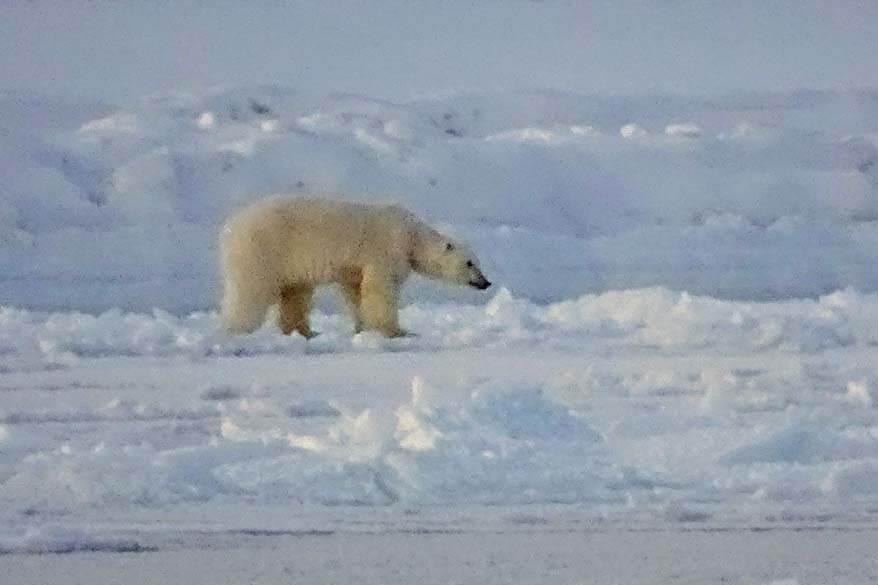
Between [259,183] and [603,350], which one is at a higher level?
[259,183]

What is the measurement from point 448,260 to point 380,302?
0.24 m

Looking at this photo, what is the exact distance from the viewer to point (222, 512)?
241cm

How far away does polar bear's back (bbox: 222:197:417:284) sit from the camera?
317cm

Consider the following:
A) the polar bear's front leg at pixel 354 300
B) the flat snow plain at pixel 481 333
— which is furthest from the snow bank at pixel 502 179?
the polar bear's front leg at pixel 354 300

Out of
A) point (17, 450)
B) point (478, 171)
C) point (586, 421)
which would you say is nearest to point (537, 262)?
point (478, 171)

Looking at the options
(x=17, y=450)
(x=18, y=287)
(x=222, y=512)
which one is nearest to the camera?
(x=222, y=512)

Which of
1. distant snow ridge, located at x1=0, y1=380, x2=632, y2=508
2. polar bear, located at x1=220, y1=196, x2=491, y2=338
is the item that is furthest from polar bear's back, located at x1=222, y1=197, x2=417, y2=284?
distant snow ridge, located at x1=0, y1=380, x2=632, y2=508

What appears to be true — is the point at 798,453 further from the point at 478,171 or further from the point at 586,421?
the point at 478,171

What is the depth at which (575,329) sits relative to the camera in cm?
304

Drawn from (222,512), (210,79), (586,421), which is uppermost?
(210,79)

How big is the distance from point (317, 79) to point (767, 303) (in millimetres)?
1143

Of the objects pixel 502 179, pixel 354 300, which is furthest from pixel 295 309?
pixel 502 179

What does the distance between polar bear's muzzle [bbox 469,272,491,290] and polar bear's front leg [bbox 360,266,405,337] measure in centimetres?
21

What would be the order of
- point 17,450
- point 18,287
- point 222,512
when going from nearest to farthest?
point 222,512
point 17,450
point 18,287
